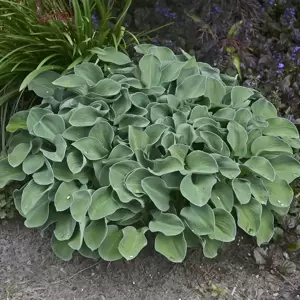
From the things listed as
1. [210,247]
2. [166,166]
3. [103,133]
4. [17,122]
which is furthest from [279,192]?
[17,122]

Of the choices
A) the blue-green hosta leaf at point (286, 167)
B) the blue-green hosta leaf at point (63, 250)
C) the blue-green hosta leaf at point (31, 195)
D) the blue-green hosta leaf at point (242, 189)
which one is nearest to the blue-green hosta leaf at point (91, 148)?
the blue-green hosta leaf at point (31, 195)

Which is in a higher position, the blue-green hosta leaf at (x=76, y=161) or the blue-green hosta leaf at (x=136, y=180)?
the blue-green hosta leaf at (x=136, y=180)

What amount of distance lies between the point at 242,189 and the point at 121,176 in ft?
2.00

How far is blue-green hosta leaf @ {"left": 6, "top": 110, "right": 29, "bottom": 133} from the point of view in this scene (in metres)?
2.84

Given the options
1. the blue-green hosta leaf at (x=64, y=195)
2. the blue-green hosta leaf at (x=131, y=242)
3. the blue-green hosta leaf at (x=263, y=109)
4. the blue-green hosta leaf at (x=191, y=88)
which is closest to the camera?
the blue-green hosta leaf at (x=131, y=242)

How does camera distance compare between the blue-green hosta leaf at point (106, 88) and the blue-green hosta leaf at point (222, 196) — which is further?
the blue-green hosta leaf at point (106, 88)

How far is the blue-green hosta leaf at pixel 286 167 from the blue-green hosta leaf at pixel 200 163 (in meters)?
0.45

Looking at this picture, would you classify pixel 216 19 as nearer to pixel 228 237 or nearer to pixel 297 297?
pixel 228 237

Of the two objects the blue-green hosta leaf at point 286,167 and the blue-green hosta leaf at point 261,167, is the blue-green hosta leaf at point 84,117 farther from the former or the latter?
the blue-green hosta leaf at point 286,167

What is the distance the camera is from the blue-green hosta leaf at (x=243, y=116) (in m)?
2.76

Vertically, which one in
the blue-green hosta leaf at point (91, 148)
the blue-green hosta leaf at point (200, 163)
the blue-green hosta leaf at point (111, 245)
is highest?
the blue-green hosta leaf at point (200, 163)

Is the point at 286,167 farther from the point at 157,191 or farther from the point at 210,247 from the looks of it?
the point at 157,191

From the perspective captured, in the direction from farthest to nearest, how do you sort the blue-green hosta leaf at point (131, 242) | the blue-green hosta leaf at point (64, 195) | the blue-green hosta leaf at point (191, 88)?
1. the blue-green hosta leaf at point (191, 88)
2. the blue-green hosta leaf at point (64, 195)
3. the blue-green hosta leaf at point (131, 242)

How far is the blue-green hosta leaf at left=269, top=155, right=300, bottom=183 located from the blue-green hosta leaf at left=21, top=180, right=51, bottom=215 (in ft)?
3.99
